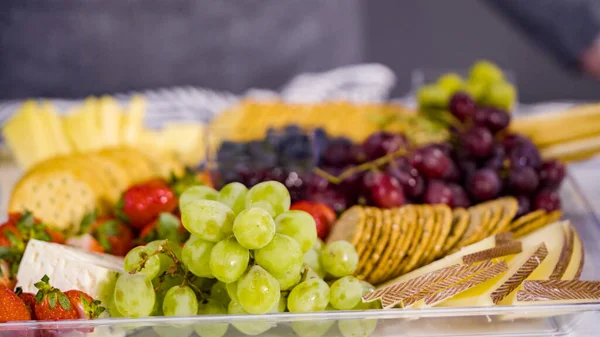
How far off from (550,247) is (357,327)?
0.32 metres

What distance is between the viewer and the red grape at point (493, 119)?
1287 millimetres

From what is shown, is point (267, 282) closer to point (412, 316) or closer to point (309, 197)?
point (412, 316)

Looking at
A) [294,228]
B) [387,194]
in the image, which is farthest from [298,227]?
[387,194]

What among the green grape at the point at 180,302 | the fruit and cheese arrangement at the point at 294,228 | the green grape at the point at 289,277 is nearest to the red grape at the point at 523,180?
the fruit and cheese arrangement at the point at 294,228

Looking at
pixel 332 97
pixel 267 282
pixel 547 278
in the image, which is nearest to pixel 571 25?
pixel 332 97

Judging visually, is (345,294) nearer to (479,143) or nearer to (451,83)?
(479,143)

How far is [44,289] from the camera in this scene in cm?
72

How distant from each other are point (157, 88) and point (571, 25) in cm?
186

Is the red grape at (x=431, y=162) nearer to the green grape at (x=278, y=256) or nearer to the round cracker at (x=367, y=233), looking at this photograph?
the round cracker at (x=367, y=233)

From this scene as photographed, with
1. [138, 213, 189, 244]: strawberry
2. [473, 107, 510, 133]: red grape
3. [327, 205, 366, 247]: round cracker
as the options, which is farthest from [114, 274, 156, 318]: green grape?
[473, 107, 510, 133]: red grape

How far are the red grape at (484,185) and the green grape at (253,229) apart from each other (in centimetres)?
52

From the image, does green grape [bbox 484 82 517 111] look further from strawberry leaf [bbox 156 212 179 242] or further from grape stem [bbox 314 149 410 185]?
strawberry leaf [bbox 156 212 179 242]

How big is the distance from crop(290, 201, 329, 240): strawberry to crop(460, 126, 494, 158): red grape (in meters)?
0.36

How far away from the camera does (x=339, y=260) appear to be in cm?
79
